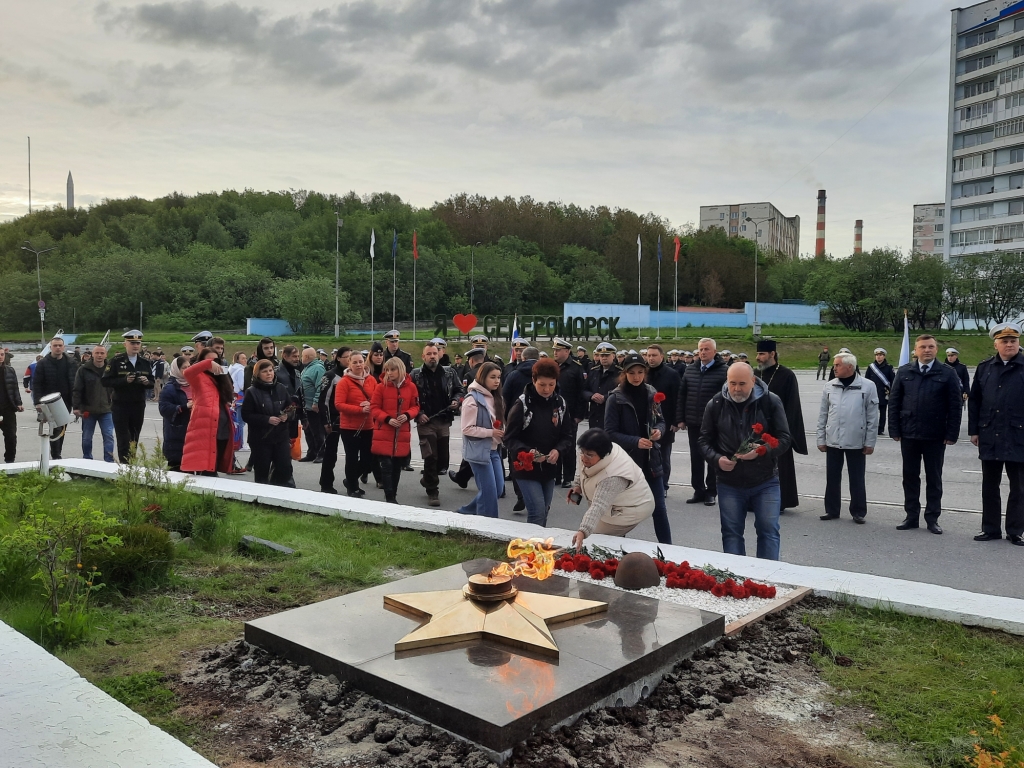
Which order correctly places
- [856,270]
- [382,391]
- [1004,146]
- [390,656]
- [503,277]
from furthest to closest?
1. [503,277]
2. [1004,146]
3. [856,270]
4. [382,391]
5. [390,656]

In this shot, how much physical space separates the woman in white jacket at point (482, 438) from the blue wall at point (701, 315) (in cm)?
4708

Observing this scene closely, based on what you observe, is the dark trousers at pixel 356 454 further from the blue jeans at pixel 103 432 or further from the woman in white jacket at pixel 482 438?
the blue jeans at pixel 103 432

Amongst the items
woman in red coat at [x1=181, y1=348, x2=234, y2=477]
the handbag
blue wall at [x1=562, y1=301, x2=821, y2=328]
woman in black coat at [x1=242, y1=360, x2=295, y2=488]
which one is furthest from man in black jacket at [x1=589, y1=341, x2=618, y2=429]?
blue wall at [x1=562, y1=301, x2=821, y2=328]

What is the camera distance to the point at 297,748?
3.49m

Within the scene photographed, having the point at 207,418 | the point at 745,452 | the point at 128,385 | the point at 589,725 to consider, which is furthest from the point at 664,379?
the point at 128,385

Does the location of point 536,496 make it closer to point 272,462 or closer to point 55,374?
→ point 272,462

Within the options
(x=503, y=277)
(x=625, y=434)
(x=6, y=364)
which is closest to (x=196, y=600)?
(x=625, y=434)

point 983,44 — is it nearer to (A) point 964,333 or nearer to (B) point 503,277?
(A) point 964,333

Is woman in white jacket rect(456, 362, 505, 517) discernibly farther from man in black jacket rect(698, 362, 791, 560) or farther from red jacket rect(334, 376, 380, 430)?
man in black jacket rect(698, 362, 791, 560)

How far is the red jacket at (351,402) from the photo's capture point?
9992mm

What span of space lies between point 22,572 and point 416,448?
33.7ft

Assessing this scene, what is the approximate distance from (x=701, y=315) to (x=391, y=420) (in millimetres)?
61407

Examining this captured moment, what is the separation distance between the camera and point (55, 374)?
13.1 metres

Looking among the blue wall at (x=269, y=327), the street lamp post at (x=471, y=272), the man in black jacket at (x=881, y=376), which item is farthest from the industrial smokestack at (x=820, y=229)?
the man in black jacket at (x=881, y=376)
